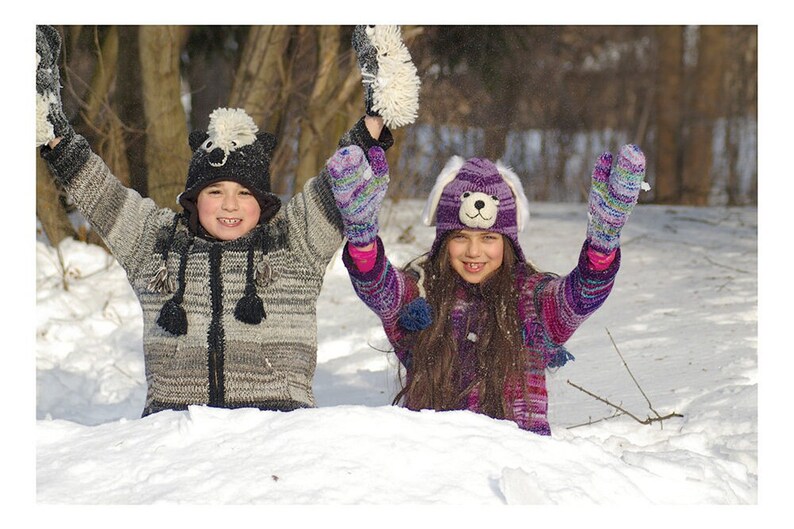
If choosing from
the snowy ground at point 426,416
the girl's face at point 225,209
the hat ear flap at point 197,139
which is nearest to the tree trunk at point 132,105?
the snowy ground at point 426,416

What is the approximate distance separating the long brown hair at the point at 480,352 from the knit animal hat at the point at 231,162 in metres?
0.68

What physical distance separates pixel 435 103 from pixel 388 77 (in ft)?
20.6

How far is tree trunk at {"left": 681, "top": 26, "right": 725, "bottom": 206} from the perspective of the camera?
13.1 meters

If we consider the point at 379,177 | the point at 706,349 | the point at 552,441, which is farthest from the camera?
the point at 706,349

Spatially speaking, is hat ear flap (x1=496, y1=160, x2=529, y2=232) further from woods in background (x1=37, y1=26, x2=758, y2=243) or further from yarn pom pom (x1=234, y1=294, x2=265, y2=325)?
woods in background (x1=37, y1=26, x2=758, y2=243)

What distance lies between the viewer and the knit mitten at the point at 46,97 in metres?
3.60

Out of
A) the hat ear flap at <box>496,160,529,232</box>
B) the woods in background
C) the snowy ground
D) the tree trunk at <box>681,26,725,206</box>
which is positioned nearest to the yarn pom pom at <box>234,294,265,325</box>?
the snowy ground

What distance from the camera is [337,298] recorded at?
21.8 ft

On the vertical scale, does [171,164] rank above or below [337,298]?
above

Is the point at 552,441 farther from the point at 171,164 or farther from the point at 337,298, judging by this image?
the point at 171,164

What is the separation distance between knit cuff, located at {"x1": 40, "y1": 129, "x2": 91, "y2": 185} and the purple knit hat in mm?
1239
